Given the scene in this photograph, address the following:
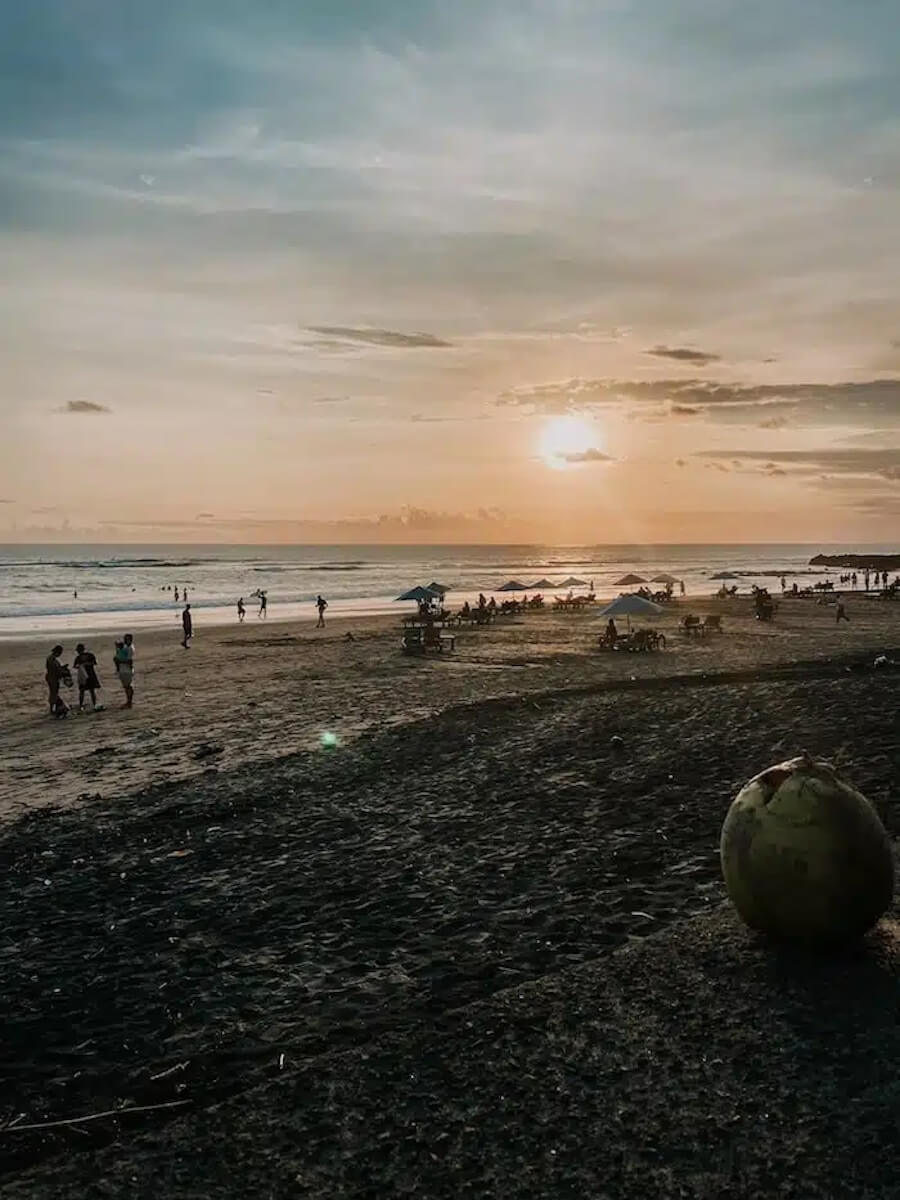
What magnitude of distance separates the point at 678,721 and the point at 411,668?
12317 mm

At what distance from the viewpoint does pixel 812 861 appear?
22.2ft

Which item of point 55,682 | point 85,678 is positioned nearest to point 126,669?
point 85,678

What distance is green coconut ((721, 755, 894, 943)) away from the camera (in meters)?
6.73

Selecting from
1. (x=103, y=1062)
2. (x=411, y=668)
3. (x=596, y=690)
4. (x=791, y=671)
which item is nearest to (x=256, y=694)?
(x=411, y=668)

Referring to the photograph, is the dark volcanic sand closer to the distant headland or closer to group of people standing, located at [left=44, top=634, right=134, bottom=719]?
group of people standing, located at [left=44, top=634, right=134, bottom=719]

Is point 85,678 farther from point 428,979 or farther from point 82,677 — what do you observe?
point 428,979

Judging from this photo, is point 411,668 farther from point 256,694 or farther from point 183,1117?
point 183,1117

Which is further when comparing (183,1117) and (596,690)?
(596,690)

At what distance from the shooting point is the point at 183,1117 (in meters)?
5.50

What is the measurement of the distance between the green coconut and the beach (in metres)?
0.30

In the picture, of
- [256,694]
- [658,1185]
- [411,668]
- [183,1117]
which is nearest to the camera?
[658,1185]

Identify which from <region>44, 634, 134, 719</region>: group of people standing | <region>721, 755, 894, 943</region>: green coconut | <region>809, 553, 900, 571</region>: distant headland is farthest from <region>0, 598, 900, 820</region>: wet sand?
<region>809, 553, 900, 571</region>: distant headland

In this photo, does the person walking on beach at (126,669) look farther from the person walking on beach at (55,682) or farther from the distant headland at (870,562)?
the distant headland at (870,562)

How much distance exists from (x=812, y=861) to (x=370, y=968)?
3225 mm
